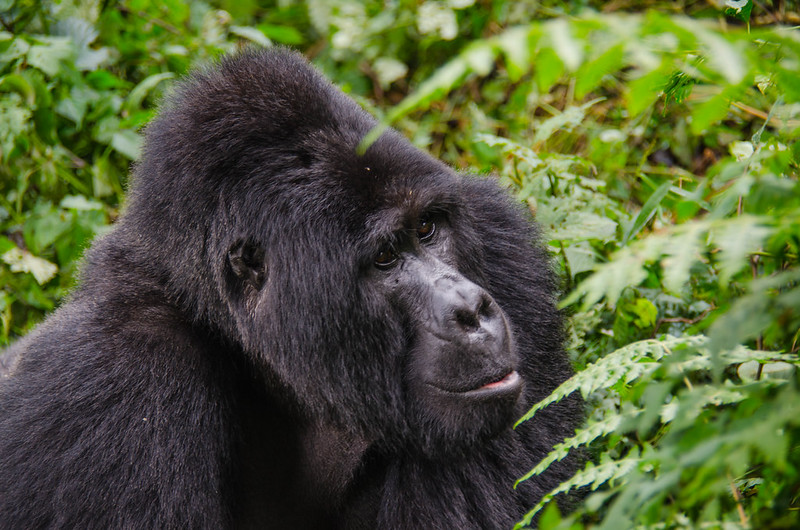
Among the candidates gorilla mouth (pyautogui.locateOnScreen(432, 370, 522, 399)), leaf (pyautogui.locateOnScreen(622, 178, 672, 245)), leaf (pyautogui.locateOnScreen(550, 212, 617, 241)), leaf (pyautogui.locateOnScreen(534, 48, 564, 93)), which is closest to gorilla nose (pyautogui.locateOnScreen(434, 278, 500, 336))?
gorilla mouth (pyautogui.locateOnScreen(432, 370, 522, 399))

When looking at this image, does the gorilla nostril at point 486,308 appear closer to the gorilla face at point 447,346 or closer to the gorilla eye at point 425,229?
the gorilla face at point 447,346

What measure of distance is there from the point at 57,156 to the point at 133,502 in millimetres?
2735

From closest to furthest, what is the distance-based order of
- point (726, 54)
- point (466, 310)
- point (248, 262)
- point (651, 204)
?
1. point (726, 54)
2. point (466, 310)
3. point (651, 204)
4. point (248, 262)

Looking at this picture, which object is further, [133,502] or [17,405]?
[17,405]

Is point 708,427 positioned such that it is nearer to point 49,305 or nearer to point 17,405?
point 17,405

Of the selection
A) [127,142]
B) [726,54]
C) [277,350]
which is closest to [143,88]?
[127,142]

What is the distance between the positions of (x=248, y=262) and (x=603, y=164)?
2.47 meters

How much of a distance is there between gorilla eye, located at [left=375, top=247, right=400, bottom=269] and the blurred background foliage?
502 millimetres

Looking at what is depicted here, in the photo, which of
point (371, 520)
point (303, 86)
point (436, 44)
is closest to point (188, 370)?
point (371, 520)

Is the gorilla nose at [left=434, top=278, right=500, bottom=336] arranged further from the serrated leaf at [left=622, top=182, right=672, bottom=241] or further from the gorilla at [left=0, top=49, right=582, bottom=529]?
the serrated leaf at [left=622, top=182, right=672, bottom=241]

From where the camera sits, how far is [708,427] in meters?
1.33

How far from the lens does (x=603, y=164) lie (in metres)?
4.43

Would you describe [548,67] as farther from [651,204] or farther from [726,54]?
[651,204]

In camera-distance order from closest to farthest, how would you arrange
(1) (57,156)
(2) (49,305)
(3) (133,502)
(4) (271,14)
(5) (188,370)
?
(3) (133,502), (5) (188,370), (2) (49,305), (1) (57,156), (4) (271,14)
